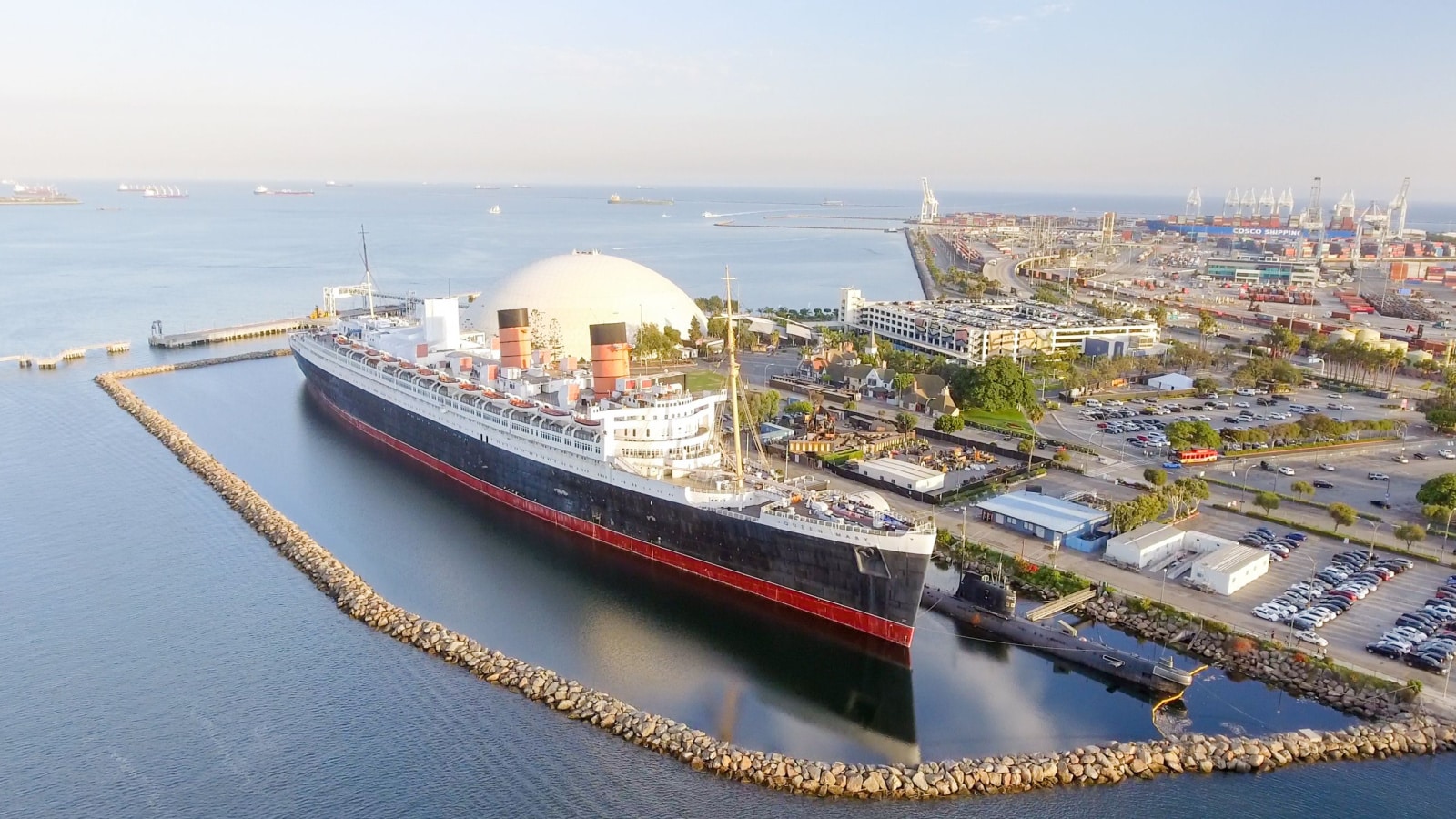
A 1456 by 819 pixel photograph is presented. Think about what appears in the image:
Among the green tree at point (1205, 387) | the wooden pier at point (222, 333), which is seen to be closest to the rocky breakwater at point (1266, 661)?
the green tree at point (1205, 387)

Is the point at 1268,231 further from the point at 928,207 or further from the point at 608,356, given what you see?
the point at 608,356

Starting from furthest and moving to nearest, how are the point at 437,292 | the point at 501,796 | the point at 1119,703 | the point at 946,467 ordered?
the point at 437,292 → the point at 946,467 → the point at 1119,703 → the point at 501,796

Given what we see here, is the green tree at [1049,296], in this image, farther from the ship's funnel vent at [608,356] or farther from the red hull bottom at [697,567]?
the red hull bottom at [697,567]

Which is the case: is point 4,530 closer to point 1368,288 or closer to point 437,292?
point 437,292

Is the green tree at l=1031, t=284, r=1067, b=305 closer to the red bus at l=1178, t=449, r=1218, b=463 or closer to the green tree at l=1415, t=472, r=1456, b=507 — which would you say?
the red bus at l=1178, t=449, r=1218, b=463

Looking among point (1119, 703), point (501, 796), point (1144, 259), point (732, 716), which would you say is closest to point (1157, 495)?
point (1119, 703)

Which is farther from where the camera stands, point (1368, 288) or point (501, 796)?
point (1368, 288)
